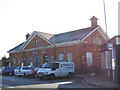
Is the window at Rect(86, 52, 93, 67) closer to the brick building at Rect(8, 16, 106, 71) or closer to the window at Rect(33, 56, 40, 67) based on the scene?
the brick building at Rect(8, 16, 106, 71)

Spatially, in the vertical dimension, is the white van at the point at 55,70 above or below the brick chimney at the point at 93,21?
below

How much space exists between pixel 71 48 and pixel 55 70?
8.12 m

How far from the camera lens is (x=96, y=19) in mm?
27750

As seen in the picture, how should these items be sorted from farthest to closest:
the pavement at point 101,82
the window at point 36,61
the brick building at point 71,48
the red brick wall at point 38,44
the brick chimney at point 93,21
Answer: the window at point 36,61 → the red brick wall at point 38,44 → the brick chimney at point 93,21 → the brick building at point 71,48 → the pavement at point 101,82

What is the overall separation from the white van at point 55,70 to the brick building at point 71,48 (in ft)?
17.4

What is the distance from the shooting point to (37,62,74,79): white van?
16056 mm

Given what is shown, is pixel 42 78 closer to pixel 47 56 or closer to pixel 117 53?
pixel 117 53

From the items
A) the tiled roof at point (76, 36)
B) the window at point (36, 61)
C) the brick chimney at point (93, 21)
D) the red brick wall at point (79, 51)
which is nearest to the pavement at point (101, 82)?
the red brick wall at point (79, 51)

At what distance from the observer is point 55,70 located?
1644 cm

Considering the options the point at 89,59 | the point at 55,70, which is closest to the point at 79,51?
the point at 89,59

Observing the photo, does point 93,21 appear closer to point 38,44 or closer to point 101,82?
point 38,44

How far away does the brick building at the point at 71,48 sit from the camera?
→ 23.1 m

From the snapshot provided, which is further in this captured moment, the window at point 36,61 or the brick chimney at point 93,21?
the window at point 36,61

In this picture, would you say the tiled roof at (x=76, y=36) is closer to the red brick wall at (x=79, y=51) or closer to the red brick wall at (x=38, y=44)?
the red brick wall at (x=79, y=51)
